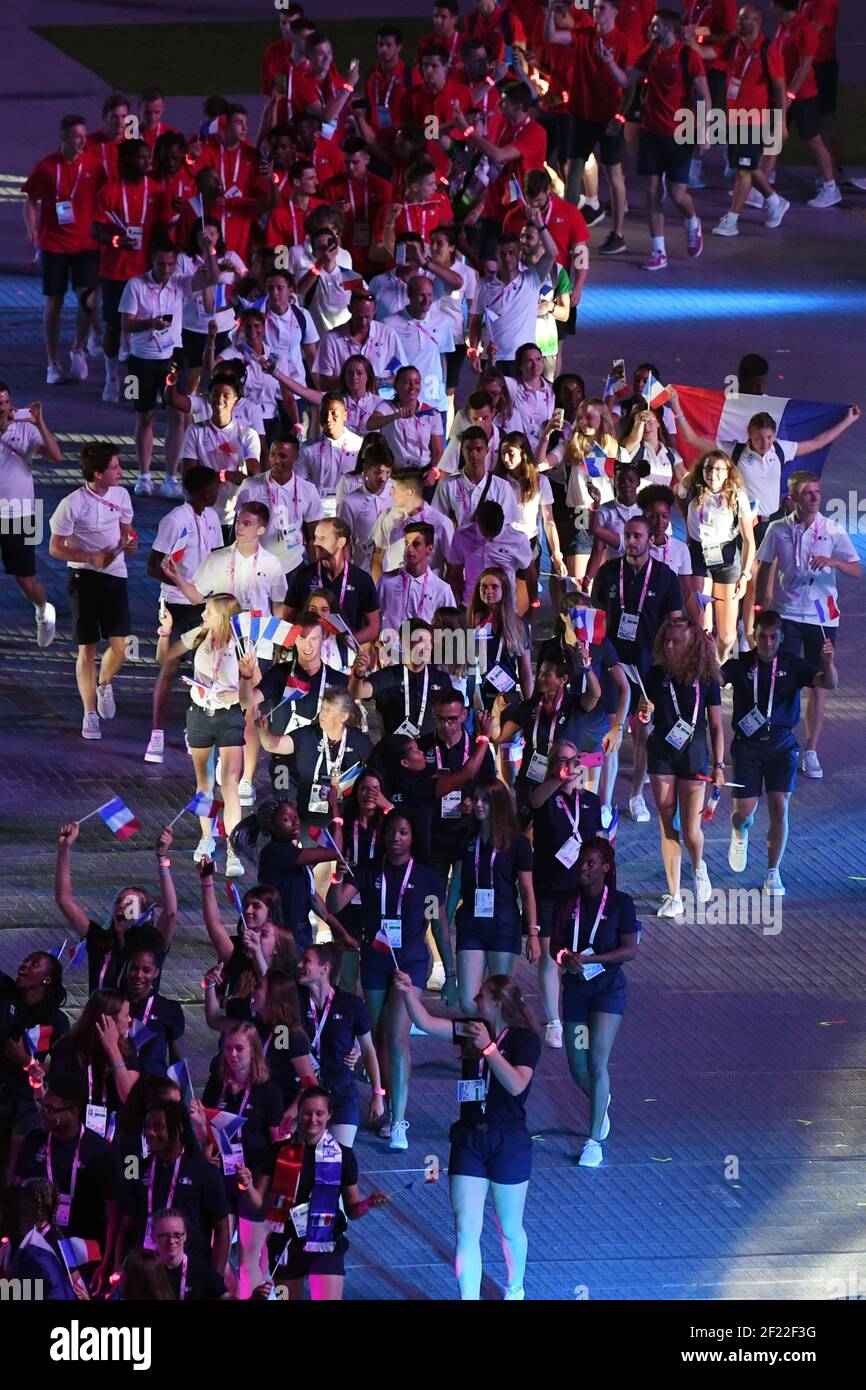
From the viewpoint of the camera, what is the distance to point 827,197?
2456cm

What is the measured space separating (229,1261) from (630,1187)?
1.85 metres

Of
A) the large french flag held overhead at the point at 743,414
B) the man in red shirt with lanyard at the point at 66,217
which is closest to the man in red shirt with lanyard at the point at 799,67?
the man in red shirt with lanyard at the point at 66,217

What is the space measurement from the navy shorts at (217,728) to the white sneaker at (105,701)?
1696 millimetres

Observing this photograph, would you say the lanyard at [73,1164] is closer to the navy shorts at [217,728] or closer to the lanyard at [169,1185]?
the lanyard at [169,1185]

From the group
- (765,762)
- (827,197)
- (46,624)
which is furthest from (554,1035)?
(827,197)

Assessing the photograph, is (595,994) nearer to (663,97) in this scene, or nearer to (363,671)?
(363,671)

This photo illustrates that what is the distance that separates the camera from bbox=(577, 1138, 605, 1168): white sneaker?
37.1ft

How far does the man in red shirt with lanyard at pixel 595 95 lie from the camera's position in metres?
22.1

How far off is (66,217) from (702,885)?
8.00 m

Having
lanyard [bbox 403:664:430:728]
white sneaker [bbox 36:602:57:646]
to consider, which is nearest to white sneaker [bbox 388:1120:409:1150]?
lanyard [bbox 403:664:430:728]

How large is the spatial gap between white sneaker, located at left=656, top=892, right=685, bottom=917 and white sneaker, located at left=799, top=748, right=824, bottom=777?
1778 mm

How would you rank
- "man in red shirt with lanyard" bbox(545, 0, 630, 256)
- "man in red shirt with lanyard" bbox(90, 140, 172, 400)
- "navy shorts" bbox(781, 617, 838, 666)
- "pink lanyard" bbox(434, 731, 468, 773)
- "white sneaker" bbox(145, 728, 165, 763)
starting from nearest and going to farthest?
"pink lanyard" bbox(434, 731, 468, 773) < "white sneaker" bbox(145, 728, 165, 763) < "navy shorts" bbox(781, 617, 838, 666) < "man in red shirt with lanyard" bbox(90, 140, 172, 400) < "man in red shirt with lanyard" bbox(545, 0, 630, 256)

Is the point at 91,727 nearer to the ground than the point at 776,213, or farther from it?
nearer to the ground

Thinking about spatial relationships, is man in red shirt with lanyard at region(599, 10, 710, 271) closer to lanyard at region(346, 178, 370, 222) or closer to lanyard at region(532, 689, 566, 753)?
lanyard at region(346, 178, 370, 222)
